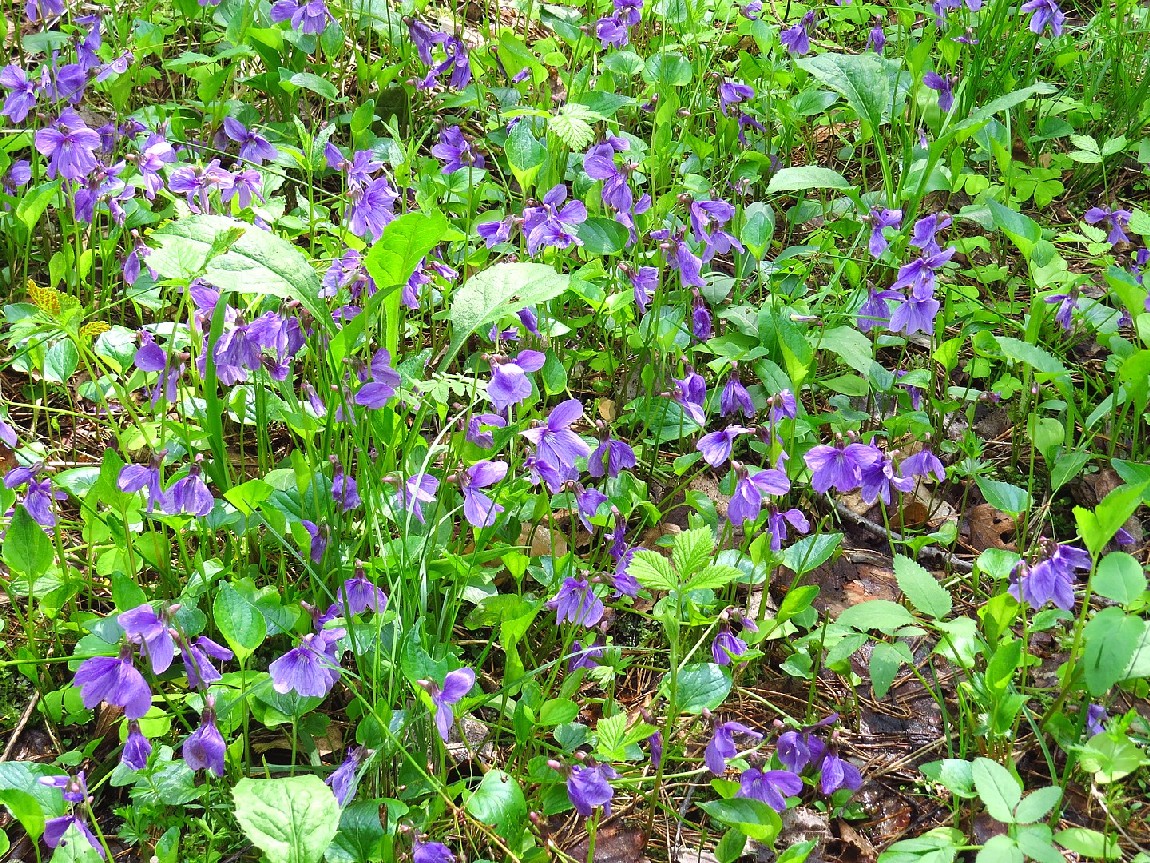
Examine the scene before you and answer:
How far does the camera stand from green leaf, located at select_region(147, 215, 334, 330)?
1635 millimetres

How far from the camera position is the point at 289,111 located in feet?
11.7

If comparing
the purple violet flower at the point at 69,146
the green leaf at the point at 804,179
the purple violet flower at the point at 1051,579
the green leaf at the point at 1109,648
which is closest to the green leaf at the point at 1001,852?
the green leaf at the point at 1109,648

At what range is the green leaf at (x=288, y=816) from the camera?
138 cm

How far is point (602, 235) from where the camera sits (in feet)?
8.88

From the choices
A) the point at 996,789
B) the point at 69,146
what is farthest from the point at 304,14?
the point at 996,789

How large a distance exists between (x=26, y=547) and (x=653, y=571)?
114 cm

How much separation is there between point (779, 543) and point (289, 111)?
2.37m

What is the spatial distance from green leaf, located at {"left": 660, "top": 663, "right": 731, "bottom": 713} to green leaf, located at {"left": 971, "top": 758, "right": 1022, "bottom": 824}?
1.43 feet

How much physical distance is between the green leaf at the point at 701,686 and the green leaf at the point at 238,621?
70 cm

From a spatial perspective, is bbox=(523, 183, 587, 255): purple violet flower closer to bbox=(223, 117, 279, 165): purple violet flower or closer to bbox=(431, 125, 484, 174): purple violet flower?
bbox=(431, 125, 484, 174): purple violet flower

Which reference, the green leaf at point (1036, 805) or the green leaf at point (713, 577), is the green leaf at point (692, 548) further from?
the green leaf at point (1036, 805)

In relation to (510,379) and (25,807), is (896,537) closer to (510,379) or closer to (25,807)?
(510,379)

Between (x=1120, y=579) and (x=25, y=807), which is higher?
(x=1120, y=579)

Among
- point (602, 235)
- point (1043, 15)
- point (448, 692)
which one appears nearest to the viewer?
point (448, 692)
